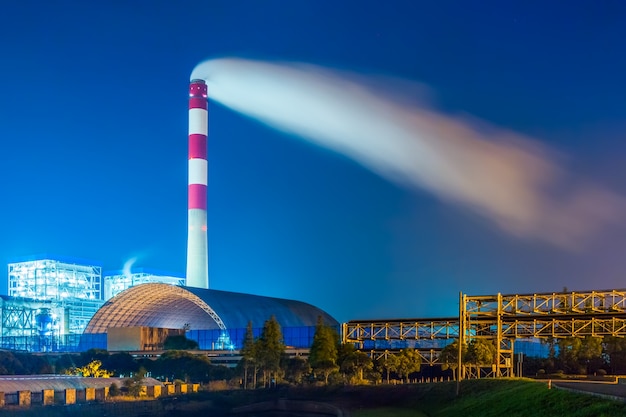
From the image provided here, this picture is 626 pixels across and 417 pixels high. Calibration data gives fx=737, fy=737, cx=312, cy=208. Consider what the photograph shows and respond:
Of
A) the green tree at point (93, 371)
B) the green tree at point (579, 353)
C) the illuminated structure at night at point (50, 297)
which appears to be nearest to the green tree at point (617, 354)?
the green tree at point (579, 353)

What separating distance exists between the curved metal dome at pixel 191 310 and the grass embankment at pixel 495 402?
5926 cm

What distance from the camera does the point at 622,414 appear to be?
28969 millimetres

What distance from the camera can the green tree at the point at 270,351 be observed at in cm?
8300

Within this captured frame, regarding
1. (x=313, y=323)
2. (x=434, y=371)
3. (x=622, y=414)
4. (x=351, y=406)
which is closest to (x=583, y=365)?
(x=434, y=371)

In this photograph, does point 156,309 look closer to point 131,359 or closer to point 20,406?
point 131,359

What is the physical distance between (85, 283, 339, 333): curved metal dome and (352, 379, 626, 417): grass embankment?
5926 centimetres

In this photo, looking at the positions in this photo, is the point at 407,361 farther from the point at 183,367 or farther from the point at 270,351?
the point at 183,367

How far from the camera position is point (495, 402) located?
150ft

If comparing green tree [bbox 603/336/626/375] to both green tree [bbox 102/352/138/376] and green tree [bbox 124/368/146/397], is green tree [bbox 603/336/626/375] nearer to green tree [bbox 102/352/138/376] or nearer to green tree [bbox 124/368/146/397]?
green tree [bbox 124/368/146/397]

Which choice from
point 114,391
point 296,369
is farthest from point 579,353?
point 114,391

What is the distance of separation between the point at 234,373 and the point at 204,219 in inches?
2534

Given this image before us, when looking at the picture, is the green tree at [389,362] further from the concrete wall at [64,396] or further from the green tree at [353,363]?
the concrete wall at [64,396]

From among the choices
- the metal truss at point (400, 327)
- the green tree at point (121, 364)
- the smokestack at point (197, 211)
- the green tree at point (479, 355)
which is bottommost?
the green tree at point (121, 364)

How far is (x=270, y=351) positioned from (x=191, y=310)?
57.9 metres
